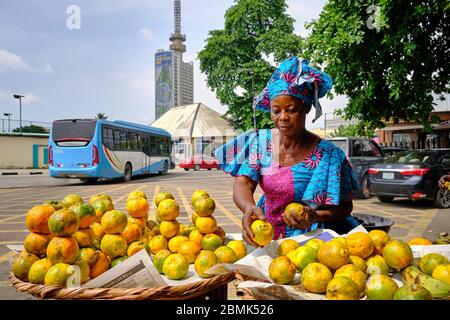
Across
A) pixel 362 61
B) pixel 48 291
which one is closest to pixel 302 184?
pixel 48 291

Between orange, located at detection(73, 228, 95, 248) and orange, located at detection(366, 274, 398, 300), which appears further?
orange, located at detection(73, 228, 95, 248)

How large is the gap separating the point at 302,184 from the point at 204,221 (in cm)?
68

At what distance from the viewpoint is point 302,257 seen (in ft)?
5.66

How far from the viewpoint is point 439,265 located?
5.21 feet

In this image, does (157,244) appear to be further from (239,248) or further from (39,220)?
(39,220)

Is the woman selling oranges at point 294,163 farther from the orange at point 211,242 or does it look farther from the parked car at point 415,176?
the parked car at point 415,176

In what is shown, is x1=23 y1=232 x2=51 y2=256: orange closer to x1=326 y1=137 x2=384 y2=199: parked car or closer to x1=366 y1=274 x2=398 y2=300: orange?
x1=366 y1=274 x2=398 y2=300: orange

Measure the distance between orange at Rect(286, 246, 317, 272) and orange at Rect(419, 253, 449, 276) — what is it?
474 mm

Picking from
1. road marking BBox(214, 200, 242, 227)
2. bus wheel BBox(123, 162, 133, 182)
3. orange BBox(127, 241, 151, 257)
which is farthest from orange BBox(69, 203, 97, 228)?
bus wheel BBox(123, 162, 133, 182)

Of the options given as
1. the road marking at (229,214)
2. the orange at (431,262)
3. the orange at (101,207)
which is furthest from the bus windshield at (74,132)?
the orange at (431,262)

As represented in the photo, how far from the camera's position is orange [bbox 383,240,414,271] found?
5.40 ft

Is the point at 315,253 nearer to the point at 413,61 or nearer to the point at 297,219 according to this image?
the point at 297,219

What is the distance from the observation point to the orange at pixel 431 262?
1617 mm

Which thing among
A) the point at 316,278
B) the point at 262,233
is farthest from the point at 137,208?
the point at 316,278
